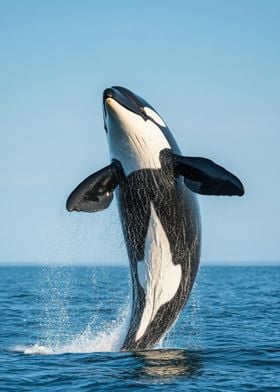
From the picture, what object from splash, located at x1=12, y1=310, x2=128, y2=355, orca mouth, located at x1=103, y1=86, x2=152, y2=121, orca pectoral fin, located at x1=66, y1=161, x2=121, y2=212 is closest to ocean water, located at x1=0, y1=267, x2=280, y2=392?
splash, located at x1=12, y1=310, x2=128, y2=355

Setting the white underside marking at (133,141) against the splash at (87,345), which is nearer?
the white underside marking at (133,141)

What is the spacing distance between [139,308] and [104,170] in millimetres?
3170

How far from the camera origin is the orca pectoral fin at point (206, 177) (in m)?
17.2

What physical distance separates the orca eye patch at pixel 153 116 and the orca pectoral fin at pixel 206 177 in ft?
2.60

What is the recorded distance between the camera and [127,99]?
1755 cm

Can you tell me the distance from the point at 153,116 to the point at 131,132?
78cm

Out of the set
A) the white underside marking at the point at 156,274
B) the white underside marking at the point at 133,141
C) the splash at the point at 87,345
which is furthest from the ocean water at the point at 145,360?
the white underside marking at the point at 133,141

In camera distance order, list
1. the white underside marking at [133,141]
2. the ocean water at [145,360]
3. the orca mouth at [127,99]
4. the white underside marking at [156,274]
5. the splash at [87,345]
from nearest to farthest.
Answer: the ocean water at [145,360]
the orca mouth at [127,99]
the white underside marking at [133,141]
the white underside marking at [156,274]
the splash at [87,345]

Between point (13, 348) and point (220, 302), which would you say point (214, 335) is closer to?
point (13, 348)

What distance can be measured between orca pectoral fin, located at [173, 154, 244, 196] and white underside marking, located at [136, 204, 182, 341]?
4.08ft

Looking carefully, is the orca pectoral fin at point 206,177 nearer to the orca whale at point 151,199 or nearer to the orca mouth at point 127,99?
the orca whale at point 151,199

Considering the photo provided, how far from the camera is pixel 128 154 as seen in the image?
57.6 feet

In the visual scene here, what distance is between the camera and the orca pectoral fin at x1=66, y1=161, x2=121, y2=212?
17859 millimetres

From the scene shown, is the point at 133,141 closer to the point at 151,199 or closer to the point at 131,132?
the point at 131,132
